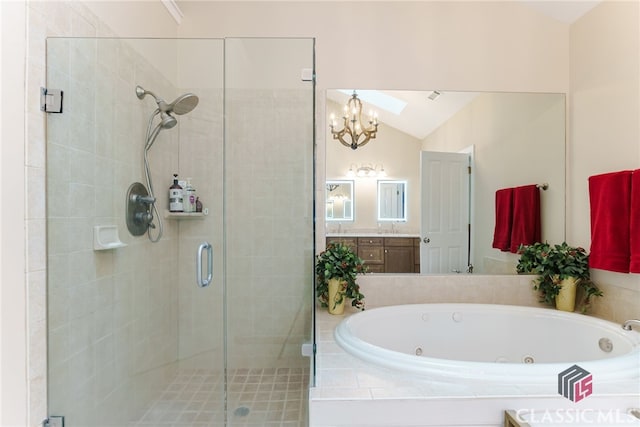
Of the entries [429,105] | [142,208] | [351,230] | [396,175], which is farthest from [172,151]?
[429,105]

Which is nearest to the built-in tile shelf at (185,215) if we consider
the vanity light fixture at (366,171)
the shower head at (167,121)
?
the shower head at (167,121)

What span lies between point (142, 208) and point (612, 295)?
9.06 ft

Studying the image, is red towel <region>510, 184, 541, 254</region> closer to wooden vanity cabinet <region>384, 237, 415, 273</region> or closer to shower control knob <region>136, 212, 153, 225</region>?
wooden vanity cabinet <region>384, 237, 415, 273</region>

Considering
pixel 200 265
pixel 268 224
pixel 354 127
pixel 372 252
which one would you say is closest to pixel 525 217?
pixel 372 252

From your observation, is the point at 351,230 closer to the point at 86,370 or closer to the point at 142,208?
the point at 142,208

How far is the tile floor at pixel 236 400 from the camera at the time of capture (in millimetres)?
1693

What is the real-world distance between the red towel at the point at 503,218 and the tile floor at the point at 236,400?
5.48ft

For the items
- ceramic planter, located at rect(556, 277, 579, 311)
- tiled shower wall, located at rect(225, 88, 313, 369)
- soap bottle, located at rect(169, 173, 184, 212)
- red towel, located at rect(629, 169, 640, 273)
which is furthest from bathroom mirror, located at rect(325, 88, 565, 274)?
soap bottle, located at rect(169, 173, 184, 212)

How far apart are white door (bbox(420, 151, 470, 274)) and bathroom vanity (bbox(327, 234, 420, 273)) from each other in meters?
0.08

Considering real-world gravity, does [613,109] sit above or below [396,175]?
above

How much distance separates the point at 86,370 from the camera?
1.45 metres

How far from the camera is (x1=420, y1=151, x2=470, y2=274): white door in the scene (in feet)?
7.82

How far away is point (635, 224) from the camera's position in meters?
1.75

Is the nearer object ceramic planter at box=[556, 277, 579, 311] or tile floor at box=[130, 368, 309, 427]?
tile floor at box=[130, 368, 309, 427]
